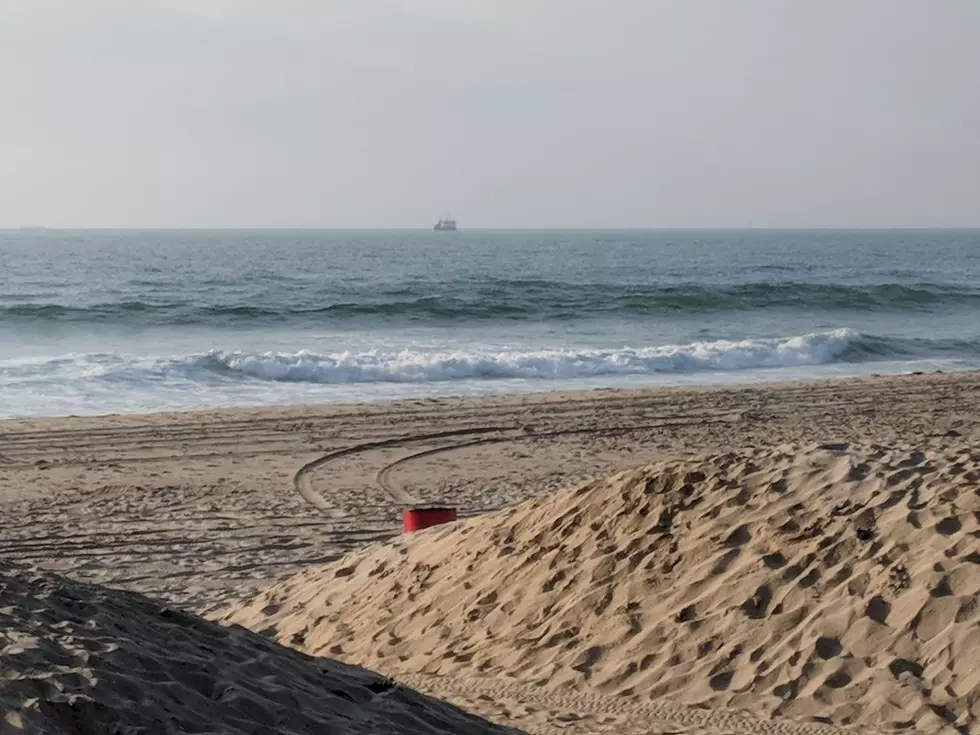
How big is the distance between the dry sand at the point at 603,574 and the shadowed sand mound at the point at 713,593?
0.01m

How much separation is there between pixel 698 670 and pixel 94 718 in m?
3.36

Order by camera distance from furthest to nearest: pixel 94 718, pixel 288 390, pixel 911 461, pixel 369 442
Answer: pixel 288 390 → pixel 369 442 → pixel 911 461 → pixel 94 718

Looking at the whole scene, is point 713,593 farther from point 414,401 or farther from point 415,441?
point 414,401

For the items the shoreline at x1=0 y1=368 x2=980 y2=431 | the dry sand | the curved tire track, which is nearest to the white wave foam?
the shoreline at x1=0 y1=368 x2=980 y2=431

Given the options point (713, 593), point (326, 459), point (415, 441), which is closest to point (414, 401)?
point (415, 441)

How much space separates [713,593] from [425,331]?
25642 mm

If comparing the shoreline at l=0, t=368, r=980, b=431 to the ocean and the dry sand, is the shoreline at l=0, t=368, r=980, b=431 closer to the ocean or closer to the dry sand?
the ocean

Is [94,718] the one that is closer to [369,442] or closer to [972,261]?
[369,442]

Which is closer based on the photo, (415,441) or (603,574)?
(603,574)

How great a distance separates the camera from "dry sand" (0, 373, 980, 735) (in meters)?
5.78

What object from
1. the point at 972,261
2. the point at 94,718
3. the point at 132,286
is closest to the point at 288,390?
the point at 94,718

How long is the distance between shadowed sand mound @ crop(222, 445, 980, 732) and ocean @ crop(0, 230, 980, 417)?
422 inches

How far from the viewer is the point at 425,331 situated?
3194 centimetres

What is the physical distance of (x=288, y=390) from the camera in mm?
20016
